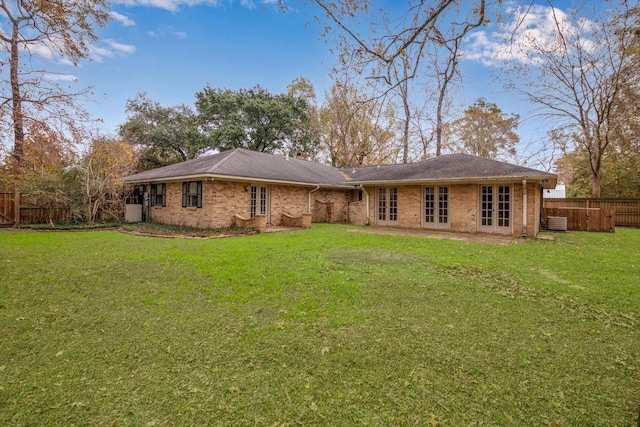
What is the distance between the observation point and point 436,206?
13.0 meters

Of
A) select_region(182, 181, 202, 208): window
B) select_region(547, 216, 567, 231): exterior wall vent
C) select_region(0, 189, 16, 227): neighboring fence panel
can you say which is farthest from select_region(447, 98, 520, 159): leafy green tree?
select_region(0, 189, 16, 227): neighboring fence panel

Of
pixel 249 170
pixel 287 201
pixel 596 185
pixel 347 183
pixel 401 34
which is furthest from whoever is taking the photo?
pixel 596 185

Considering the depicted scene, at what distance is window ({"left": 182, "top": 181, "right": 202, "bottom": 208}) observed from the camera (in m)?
12.5

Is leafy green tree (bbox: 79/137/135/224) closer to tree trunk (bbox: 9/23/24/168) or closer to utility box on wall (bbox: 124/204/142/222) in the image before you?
utility box on wall (bbox: 124/204/142/222)

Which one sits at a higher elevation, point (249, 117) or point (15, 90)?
point (249, 117)

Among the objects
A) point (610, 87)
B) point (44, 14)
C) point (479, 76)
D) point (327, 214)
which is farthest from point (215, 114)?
point (610, 87)

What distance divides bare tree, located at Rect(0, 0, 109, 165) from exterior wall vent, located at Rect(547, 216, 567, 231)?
1688 cm

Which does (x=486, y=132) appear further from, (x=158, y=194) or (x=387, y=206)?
(x=158, y=194)

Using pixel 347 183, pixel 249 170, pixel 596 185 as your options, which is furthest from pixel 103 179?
pixel 596 185

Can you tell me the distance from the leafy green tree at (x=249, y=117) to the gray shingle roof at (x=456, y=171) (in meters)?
14.6

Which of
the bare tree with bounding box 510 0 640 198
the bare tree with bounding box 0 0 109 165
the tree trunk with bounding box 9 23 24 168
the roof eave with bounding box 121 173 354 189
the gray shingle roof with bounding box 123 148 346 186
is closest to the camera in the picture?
the bare tree with bounding box 0 0 109 165

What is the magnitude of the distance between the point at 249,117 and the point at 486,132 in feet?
72.0

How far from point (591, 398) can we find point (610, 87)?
20.8 metres

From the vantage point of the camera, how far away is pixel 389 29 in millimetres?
3863
